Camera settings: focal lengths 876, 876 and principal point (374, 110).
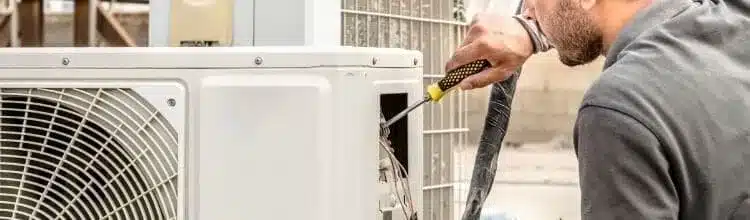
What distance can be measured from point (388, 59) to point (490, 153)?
30 centimetres

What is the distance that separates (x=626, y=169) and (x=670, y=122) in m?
0.05

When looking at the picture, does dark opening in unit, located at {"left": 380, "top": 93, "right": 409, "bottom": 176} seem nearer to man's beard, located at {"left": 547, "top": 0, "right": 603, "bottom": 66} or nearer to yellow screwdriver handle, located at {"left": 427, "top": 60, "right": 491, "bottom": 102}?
yellow screwdriver handle, located at {"left": 427, "top": 60, "right": 491, "bottom": 102}

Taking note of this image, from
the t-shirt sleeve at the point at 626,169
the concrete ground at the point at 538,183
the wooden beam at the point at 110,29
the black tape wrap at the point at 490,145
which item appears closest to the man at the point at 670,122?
the t-shirt sleeve at the point at 626,169

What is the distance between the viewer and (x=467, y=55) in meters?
1.00

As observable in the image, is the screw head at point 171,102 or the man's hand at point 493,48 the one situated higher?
the man's hand at point 493,48

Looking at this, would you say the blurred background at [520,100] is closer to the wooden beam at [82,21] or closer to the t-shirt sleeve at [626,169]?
the wooden beam at [82,21]

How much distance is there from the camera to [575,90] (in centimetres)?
239

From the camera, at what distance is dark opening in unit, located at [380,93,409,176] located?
959 mm

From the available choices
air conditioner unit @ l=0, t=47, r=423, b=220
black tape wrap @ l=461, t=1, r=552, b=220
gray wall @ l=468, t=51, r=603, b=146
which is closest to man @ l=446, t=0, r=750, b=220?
air conditioner unit @ l=0, t=47, r=423, b=220

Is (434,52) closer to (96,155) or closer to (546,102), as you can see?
(96,155)

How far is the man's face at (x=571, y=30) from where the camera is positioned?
83 centimetres

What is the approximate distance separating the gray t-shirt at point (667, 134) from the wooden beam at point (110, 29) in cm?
176

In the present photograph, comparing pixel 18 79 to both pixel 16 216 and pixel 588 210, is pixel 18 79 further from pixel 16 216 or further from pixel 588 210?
pixel 588 210

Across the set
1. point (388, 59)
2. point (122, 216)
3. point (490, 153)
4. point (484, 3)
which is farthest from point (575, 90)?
point (122, 216)
